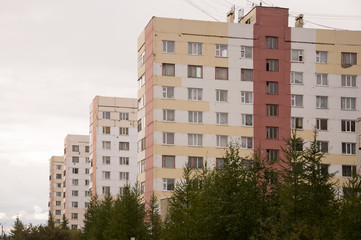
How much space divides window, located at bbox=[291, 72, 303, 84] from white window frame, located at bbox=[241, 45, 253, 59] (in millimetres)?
6118

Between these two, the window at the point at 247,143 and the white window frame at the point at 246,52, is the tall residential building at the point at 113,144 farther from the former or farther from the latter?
the white window frame at the point at 246,52

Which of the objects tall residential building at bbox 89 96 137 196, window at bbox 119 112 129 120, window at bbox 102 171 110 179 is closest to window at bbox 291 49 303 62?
tall residential building at bbox 89 96 137 196

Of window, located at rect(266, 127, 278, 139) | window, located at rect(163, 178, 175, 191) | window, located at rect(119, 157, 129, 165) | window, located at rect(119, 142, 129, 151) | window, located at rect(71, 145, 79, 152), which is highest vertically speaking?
window, located at rect(71, 145, 79, 152)

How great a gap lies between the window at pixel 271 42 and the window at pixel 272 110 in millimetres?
7709

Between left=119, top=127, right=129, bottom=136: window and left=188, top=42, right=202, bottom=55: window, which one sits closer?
left=188, top=42, right=202, bottom=55: window

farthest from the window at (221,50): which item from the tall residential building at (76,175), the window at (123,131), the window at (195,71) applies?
the tall residential building at (76,175)

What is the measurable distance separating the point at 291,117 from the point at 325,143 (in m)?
5.76

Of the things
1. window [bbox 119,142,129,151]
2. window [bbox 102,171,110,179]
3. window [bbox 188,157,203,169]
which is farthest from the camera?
window [bbox 119,142,129,151]

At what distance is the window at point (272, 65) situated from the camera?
287ft

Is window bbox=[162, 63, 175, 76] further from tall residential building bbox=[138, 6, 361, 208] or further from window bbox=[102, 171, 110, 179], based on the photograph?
window bbox=[102, 171, 110, 179]

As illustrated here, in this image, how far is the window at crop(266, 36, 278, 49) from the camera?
87750 millimetres

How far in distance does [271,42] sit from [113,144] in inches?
2254

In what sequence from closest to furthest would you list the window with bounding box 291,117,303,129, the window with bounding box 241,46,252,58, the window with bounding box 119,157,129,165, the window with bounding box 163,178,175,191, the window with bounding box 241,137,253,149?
the window with bounding box 163,178,175,191 < the window with bounding box 241,137,253,149 < the window with bounding box 241,46,252,58 < the window with bounding box 291,117,303,129 < the window with bounding box 119,157,129,165

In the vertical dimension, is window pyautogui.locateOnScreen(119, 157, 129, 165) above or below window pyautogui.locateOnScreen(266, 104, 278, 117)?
below
